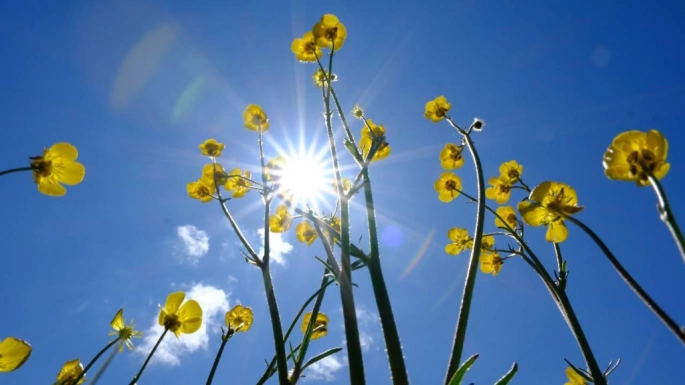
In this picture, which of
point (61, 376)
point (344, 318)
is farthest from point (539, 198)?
point (61, 376)

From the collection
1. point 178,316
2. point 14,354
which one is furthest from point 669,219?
point 178,316

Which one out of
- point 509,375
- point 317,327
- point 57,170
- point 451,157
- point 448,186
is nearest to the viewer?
point 509,375

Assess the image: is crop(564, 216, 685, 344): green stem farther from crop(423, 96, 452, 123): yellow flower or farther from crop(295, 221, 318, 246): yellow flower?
crop(423, 96, 452, 123): yellow flower

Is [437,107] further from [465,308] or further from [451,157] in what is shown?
[465,308]

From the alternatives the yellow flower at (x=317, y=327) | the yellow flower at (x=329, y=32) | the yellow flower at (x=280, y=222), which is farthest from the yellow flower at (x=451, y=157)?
the yellow flower at (x=317, y=327)

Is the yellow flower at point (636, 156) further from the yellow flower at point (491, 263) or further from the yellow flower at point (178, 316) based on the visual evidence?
the yellow flower at point (491, 263)

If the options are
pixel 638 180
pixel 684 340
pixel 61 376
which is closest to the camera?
pixel 684 340

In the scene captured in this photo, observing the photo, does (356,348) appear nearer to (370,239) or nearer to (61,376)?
(370,239)
